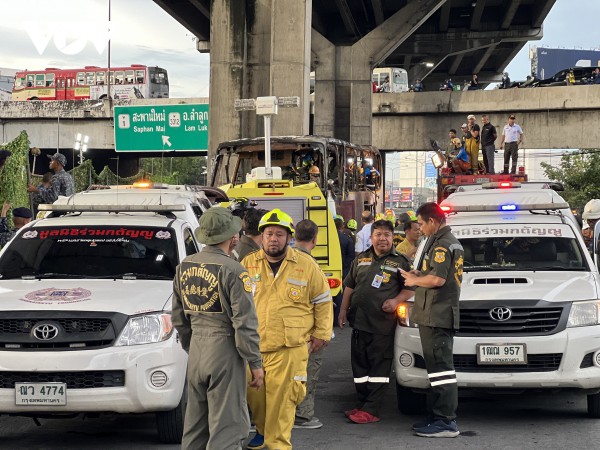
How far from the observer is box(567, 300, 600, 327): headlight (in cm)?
898

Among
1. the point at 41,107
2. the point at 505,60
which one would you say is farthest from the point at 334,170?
the point at 505,60

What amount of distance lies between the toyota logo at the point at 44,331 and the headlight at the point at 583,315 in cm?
427

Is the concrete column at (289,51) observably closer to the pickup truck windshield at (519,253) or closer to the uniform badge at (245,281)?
the pickup truck windshield at (519,253)

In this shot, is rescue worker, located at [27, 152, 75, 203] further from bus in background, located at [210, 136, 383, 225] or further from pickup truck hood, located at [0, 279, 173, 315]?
pickup truck hood, located at [0, 279, 173, 315]

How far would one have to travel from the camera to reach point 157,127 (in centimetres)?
4378

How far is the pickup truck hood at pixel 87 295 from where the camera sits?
7969mm

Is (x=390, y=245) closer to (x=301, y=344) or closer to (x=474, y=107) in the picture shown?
(x=301, y=344)

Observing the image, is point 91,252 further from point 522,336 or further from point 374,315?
point 522,336

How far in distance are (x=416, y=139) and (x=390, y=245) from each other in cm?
3505

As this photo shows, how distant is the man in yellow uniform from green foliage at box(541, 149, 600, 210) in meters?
51.2

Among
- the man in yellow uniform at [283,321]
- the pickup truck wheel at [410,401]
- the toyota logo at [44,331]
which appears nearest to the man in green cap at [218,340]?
the man in yellow uniform at [283,321]

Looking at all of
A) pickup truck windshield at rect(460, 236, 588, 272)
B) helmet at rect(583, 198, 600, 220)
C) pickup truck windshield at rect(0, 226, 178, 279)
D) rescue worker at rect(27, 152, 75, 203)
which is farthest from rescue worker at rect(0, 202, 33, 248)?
helmet at rect(583, 198, 600, 220)

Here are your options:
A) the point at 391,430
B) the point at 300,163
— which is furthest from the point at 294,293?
the point at 300,163

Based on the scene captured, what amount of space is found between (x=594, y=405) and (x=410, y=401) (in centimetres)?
163
